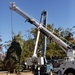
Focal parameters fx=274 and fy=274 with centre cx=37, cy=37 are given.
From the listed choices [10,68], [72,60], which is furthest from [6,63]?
[72,60]

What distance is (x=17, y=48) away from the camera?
39.7 metres

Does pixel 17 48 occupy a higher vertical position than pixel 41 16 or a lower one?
lower

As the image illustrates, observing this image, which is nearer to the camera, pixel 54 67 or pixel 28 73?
pixel 54 67

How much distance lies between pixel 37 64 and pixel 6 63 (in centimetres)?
1017

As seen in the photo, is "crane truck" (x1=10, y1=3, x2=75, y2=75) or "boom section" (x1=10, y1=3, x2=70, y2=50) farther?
"boom section" (x1=10, y1=3, x2=70, y2=50)

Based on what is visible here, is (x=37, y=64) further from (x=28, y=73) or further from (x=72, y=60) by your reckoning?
(x=28, y=73)

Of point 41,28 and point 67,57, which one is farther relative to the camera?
point 41,28

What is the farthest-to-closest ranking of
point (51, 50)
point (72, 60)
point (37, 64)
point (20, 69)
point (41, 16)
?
point (51, 50) → point (20, 69) → point (41, 16) → point (37, 64) → point (72, 60)

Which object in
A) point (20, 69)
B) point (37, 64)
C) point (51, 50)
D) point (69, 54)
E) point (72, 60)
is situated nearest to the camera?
point (72, 60)

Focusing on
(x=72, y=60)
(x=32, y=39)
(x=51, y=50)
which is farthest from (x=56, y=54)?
Answer: (x=72, y=60)

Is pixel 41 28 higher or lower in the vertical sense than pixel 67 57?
higher

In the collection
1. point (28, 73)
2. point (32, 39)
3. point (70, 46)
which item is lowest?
point (28, 73)

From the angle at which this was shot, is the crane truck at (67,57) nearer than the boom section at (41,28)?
Yes

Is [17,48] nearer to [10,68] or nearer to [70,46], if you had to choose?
[10,68]
